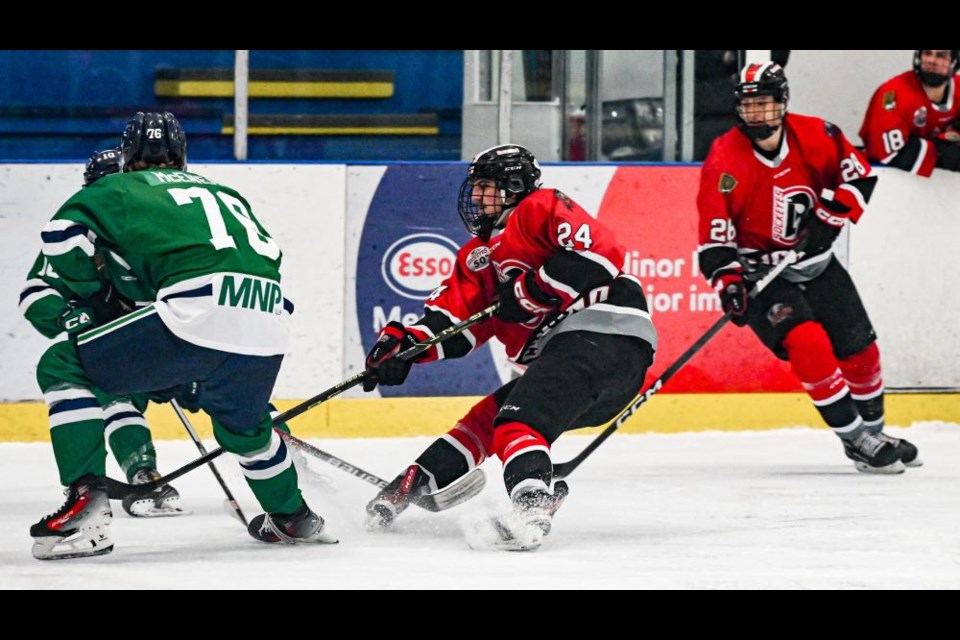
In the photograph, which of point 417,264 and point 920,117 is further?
point 920,117

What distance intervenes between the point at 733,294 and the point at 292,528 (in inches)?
71.3

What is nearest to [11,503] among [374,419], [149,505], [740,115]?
[149,505]

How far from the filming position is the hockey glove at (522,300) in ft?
11.8

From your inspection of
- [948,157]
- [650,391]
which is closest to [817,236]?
[650,391]

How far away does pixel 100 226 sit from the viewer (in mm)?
3051

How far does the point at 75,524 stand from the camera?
309 cm

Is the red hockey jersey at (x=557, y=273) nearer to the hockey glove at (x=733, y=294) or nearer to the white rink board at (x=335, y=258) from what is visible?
the hockey glove at (x=733, y=294)

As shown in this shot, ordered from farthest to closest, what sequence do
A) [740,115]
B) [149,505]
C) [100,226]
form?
[740,115] < [149,505] < [100,226]

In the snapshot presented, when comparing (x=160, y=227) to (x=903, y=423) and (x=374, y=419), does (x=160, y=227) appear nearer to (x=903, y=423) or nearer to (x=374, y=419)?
(x=374, y=419)

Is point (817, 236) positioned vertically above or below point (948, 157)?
below

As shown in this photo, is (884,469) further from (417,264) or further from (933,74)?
(933,74)

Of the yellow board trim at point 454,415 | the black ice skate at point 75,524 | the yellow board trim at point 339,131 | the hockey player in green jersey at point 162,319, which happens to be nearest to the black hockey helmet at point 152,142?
the hockey player in green jersey at point 162,319

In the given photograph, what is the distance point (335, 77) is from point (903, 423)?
8.18ft

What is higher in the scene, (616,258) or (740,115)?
(740,115)
